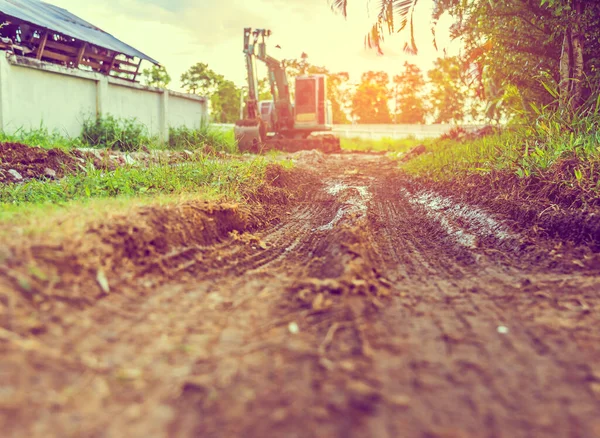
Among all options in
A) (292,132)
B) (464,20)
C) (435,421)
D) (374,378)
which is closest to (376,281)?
(374,378)

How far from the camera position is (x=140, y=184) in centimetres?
581

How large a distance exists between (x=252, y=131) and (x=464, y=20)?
7.70 metres

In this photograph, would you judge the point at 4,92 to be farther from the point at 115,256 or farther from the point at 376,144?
the point at 376,144

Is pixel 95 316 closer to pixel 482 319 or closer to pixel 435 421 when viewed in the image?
pixel 435 421

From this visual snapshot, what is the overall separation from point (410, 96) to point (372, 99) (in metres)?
3.67

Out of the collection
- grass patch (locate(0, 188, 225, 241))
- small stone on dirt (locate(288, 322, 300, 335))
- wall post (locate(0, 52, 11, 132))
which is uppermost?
wall post (locate(0, 52, 11, 132))

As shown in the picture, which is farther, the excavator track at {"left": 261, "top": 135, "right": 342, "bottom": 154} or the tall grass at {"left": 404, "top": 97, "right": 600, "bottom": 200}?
the excavator track at {"left": 261, "top": 135, "right": 342, "bottom": 154}

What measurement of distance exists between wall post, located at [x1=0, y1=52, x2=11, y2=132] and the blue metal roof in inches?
95.7

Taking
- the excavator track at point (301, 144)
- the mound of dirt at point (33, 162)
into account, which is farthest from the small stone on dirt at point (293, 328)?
the excavator track at point (301, 144)

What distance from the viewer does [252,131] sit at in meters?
15.5

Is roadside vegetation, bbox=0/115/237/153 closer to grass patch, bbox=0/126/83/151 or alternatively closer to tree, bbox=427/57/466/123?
grass patch, bbox=0/126/83/151

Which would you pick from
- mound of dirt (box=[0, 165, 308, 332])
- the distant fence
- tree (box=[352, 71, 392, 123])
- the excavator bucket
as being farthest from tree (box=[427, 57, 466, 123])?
mound of dirt (box=[0, 165, 308, 332])

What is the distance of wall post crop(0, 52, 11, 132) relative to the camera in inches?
379

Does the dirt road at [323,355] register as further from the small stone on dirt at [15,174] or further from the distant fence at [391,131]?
the distant fence at [391,131]
